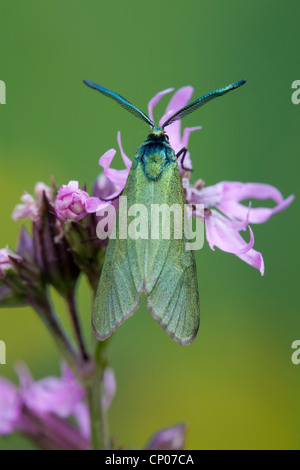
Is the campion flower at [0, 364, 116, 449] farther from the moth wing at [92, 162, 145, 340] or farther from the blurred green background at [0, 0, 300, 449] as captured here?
the blurred green background at [0, 0, 300, 449]

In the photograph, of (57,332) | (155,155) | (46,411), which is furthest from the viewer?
(46,411)

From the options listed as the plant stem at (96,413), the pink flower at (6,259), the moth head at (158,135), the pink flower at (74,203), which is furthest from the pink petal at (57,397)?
the moth head at (158,135)

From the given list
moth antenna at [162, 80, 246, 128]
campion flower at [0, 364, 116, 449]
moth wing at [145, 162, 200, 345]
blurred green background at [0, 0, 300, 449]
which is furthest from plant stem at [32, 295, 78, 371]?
blurred green background at [0, 0, 300, 449]

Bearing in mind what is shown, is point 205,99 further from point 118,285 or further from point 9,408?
point 9,408

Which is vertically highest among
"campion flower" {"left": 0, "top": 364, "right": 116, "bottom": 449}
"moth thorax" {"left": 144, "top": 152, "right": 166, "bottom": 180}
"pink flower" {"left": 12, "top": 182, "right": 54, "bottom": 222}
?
"moth thorax" {"left": 144, "top": 152, "right": 166, "bottom": 180}

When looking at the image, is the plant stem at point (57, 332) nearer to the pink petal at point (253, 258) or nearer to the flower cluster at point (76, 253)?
the flower cluster at point (76, 253)

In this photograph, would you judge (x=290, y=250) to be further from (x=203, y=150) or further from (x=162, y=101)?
(x=162, y=101)

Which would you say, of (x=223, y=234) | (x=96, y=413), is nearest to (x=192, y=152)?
(x=223, y=234)
